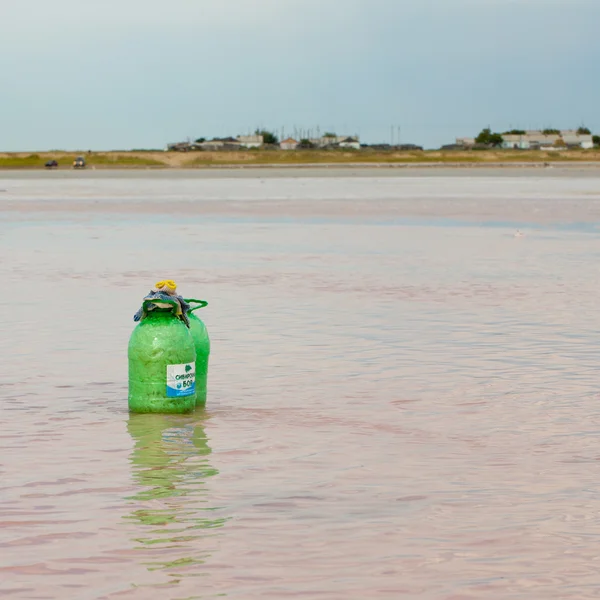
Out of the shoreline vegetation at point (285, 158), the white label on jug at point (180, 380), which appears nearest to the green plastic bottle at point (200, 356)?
the white label on jug at point (180, 380)

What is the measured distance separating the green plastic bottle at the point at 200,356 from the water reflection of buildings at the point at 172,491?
1.18 ft

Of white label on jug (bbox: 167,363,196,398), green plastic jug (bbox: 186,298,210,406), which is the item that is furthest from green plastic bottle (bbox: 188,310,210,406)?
white label on jug (bbox: 167,363,196,398)

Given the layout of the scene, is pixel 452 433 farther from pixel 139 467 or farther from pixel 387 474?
pixel 139 467

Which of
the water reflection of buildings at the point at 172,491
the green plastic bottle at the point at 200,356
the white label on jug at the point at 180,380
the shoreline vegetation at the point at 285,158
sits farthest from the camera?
the shoreline vegetation at the point at 285,158

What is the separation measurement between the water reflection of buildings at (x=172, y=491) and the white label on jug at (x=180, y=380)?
0.20 m

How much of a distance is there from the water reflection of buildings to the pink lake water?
0.07ft

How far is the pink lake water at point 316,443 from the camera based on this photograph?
6289 millimetres

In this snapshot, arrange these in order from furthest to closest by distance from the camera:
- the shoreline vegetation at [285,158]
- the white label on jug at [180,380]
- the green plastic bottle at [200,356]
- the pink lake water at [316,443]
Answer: the shoreline vegetation at [285,158]
the green plastic bottle at [200,356]
the white label on jug at [180,380]
the pink lake water at [316,443]

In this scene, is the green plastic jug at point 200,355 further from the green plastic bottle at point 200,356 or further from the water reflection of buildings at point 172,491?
the water reflection of buildings at point 172,491

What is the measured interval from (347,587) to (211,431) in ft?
12.2

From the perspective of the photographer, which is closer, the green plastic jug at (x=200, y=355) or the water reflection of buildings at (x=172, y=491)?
the water reflection of buildings at (x=172, y=491)

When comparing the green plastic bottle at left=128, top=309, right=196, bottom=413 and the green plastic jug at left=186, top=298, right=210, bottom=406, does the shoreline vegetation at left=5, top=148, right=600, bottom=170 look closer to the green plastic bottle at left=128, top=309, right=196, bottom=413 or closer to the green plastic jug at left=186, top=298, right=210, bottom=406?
the green plastic jug at left=186, top=298, right=210, bottom=406

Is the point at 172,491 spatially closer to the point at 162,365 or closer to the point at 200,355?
the point at 162,365

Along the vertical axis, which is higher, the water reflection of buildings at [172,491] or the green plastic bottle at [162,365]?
the green plastic bottle at [162,365]
